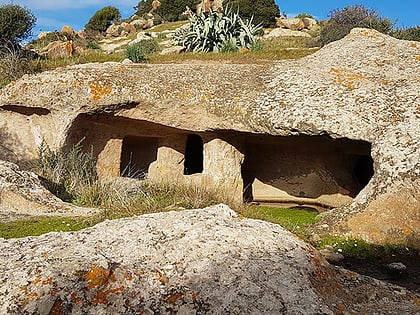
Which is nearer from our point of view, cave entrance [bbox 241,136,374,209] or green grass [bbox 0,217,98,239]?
green grass [bbox 0,217,98,239]

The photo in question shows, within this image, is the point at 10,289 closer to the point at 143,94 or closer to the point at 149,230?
the point at 149,230

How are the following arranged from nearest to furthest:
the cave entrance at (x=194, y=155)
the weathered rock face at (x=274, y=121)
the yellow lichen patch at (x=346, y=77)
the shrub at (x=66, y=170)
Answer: the weathered rock face at (x=274, y=121) → the yellow lichen patch at (x=346, y=77) → the shrub at (x=66, y=170) → the cave entrance at (x=194, y=155)

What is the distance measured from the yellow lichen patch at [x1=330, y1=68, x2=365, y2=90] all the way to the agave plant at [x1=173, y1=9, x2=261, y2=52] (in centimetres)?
1046

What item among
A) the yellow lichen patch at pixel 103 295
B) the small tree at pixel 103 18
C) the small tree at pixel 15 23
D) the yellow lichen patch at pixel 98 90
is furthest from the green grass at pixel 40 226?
the small tree at pixel 103 18

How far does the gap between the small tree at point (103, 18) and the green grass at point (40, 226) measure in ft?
176

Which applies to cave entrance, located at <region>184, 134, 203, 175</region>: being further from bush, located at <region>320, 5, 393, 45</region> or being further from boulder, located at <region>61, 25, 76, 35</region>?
boulder, located at <region>61, 25, 76, 35</region>

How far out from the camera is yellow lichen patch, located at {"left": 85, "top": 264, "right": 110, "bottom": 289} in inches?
110

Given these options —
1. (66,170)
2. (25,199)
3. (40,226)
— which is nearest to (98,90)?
(66,170)

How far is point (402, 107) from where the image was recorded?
26.2 feet

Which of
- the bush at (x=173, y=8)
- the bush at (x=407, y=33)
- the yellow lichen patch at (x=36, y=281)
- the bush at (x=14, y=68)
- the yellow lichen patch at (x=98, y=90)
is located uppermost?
the bush at (x=173, y=8)

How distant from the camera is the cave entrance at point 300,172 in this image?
11742 mm

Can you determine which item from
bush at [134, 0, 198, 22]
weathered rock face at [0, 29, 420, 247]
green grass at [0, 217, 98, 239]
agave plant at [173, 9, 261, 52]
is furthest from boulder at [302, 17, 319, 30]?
green grass at [0, 217, 98, 239]

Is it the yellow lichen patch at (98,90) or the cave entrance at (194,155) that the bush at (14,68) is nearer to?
the yellow lichen patch at (98,90)

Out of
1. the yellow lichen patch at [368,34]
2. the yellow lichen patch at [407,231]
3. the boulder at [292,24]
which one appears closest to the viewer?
the yellow lichen patch at [407,231]
